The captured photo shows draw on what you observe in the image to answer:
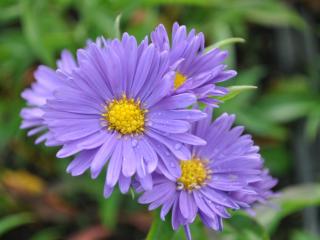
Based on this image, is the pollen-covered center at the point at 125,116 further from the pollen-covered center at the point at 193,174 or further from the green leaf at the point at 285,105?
the green leaf at the point at 285,105

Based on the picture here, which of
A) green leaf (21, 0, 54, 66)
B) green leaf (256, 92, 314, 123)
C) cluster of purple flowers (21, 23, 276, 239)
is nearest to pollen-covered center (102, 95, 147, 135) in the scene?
cluster of purple flowers (21, 23, 276, 239)

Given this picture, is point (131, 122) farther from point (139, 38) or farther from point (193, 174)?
point (139, 38)

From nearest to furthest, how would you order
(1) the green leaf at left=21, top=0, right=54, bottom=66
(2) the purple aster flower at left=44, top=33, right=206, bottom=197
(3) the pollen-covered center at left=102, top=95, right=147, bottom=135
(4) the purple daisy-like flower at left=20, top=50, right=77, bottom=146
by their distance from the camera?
(2) the purple aster flower at left=44, top=33, right=206, bottom=197
(3) the pollen-covered center at left=102, top=95, right=147, bottom=135
(4) the purple daisy-like flower at left=20, top=50, right=77, bottom=146
(1) the green leaf at left=21, top=0, right=54, bottom=66

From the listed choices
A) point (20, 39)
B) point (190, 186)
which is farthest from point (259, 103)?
point (190, 186)

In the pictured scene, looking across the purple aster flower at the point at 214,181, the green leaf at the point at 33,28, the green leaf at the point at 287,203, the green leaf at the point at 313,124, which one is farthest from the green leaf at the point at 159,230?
the green leaf at the point at 313,124

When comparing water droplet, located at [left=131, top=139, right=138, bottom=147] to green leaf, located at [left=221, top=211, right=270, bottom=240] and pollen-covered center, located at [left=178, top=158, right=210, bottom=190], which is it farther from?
green leaf, located at [left=221, top=211, right=270, bottom=240]

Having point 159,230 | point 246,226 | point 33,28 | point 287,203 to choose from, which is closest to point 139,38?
point 33,28

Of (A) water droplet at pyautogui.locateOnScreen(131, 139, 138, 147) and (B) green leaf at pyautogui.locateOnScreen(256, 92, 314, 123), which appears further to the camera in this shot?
(B) green leaf at pyautogui.locateOnScreen(256, 92, 314, 123)
